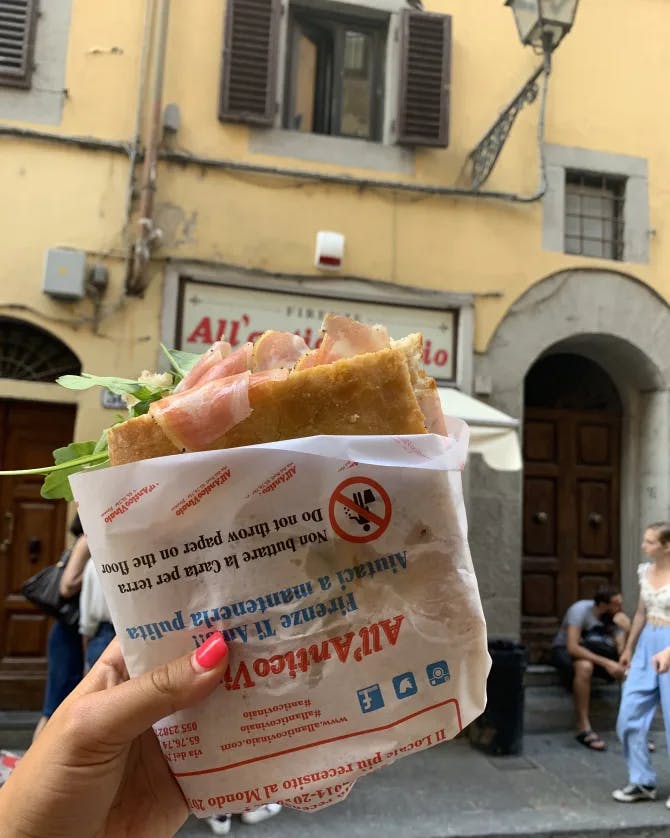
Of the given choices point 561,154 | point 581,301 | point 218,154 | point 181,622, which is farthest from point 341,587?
point 561,154

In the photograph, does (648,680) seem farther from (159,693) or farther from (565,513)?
(159,693)

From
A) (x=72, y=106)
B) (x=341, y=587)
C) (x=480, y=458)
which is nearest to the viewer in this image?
(x=341, y=587)

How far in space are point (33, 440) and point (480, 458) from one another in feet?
14.1

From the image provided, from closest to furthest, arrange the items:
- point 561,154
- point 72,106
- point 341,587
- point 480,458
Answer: point 341,587
point 72,106
point 480,458
point 561,154

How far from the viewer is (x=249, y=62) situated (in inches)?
256

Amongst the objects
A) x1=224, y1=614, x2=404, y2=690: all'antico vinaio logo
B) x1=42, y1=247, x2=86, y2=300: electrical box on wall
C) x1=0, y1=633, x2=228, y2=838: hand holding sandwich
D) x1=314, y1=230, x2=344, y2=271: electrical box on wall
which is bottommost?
x1=0, y1=633, x2=228, y2=838: hand holding sandwich

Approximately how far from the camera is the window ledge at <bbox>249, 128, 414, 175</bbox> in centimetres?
661

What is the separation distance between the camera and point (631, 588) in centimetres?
745

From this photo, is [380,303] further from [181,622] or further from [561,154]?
[181,622]

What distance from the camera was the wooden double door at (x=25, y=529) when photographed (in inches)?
240

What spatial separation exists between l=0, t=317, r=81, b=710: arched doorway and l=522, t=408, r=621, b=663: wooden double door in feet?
16.0

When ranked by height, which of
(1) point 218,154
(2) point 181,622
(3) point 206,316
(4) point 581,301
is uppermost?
(1) point 218,154

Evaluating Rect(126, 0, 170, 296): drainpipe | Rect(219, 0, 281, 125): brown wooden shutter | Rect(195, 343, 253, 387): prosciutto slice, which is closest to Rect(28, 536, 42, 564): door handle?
Rect(126, 0, 170, 296): drainpipe

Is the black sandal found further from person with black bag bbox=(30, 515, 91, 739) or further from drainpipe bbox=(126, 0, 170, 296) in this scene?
drainpipe bbox=(126, 0, 170, 296)
